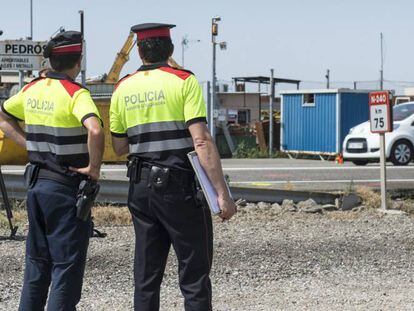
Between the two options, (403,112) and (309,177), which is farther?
(403,112)

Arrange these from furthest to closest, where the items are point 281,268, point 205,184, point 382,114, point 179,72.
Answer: point 382,114 < point 281,268 < point 179,72 < point 205,184

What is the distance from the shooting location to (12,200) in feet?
36.1

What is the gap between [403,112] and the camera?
23.4 m

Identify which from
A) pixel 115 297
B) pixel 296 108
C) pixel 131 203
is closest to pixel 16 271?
pixel 115 297

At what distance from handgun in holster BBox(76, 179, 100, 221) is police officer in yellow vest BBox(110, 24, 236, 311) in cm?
25

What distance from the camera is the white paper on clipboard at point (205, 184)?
4.79 meters

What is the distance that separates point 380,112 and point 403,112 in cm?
1199

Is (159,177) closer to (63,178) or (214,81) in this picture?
(63,178)

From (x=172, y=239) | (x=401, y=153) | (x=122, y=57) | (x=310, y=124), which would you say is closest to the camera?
(x=172, y=239)

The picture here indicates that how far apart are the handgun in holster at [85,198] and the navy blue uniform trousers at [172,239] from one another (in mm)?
247

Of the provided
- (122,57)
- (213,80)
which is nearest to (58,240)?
(213,80)

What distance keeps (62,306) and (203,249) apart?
94 centimetres

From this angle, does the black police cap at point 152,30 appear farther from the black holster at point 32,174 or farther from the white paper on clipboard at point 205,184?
the black holster at point 32,174

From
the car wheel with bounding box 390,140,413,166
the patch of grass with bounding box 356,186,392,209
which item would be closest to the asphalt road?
the car wheel with bounding box 390,140,413,166
